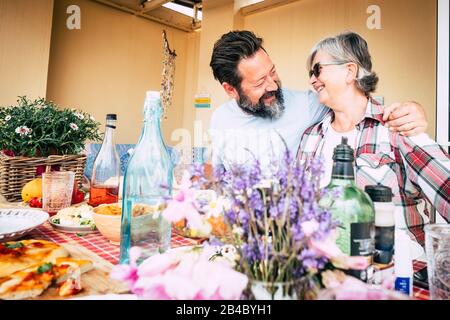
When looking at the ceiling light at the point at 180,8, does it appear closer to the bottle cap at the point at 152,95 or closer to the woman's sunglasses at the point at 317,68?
the woman's sunglasses at the point at 317,68

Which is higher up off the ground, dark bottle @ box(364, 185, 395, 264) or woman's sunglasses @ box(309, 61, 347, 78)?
woman's sunglasses @ box(309, 61, 347, 78)

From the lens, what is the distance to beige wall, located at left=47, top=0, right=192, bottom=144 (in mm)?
2475

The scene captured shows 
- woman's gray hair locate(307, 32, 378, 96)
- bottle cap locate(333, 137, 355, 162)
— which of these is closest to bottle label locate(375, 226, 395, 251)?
bottle cap locate(333, 137, 355, 162)

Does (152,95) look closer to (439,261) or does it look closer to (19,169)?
(439,261)

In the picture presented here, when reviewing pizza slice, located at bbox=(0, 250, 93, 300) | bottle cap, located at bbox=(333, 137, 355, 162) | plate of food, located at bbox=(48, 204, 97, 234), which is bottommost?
pizza slice, located at bbox=(0, 250, 93, 300)

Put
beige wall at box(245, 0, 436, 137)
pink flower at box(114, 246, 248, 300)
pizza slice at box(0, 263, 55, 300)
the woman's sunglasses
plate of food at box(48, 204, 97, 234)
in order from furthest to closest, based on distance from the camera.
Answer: the woman's sunglasses
beige wall at box(245, 0, 436, 137)
plate of food at box(48, 204, 97, 234)
pizza slice at box(0, 263, 55, 300)
pink flower at box(114, 246, 248, 300)

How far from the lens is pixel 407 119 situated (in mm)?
1127

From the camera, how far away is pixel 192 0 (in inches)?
90.3

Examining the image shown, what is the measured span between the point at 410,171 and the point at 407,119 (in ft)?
0.60

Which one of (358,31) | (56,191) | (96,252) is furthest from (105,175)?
(358,31)

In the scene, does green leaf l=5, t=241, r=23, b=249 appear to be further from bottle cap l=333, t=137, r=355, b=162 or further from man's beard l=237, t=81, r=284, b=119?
man's beard l=237, t=81, r=284, b=119

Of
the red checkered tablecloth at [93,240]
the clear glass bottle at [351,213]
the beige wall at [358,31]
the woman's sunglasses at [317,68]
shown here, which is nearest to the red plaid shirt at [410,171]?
the beige wall at [358,31]

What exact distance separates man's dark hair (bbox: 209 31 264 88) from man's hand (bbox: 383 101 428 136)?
33.3 inches
